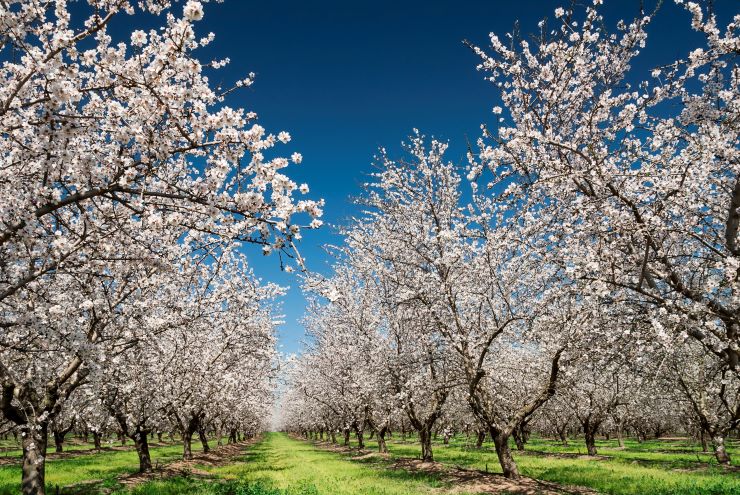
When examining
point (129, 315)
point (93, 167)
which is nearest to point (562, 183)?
point (93, 167)

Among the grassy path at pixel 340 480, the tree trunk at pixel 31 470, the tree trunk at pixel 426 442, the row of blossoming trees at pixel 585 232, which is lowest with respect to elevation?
the grassy path at pixel 340 480

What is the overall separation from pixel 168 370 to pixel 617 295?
17763 millimetres

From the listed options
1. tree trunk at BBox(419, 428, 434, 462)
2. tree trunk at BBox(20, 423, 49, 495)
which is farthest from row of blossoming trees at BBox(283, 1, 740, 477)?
tree trunk at BBox(20, 423, 49, 495)

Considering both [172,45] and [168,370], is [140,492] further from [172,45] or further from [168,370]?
[172,45]

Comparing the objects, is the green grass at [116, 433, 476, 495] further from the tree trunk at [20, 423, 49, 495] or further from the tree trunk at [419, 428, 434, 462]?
the tree trunk at [20, 423, 49, 495]

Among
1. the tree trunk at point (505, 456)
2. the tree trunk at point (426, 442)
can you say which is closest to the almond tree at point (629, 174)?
the tree trunk at point (505, 456)

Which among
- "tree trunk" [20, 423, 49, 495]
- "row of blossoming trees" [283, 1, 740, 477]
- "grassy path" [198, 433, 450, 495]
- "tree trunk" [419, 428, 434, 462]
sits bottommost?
"grassy path" [198, 433, 450, 495]

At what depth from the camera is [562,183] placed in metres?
9.62

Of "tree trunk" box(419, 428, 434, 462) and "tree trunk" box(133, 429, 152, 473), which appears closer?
"tree trunk" box(133, 429, 152, 473)

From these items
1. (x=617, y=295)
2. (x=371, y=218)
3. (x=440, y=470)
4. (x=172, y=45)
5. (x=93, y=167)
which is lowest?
(x=440, y=470)

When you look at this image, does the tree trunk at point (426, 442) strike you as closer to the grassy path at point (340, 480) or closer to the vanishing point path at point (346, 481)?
the grassy path at point (340, 480)

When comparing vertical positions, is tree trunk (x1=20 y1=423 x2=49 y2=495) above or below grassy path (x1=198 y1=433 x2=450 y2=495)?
above

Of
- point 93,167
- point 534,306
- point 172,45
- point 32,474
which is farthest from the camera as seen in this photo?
point 534,306

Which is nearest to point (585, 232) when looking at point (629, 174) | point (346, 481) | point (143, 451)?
point (629, 174)
